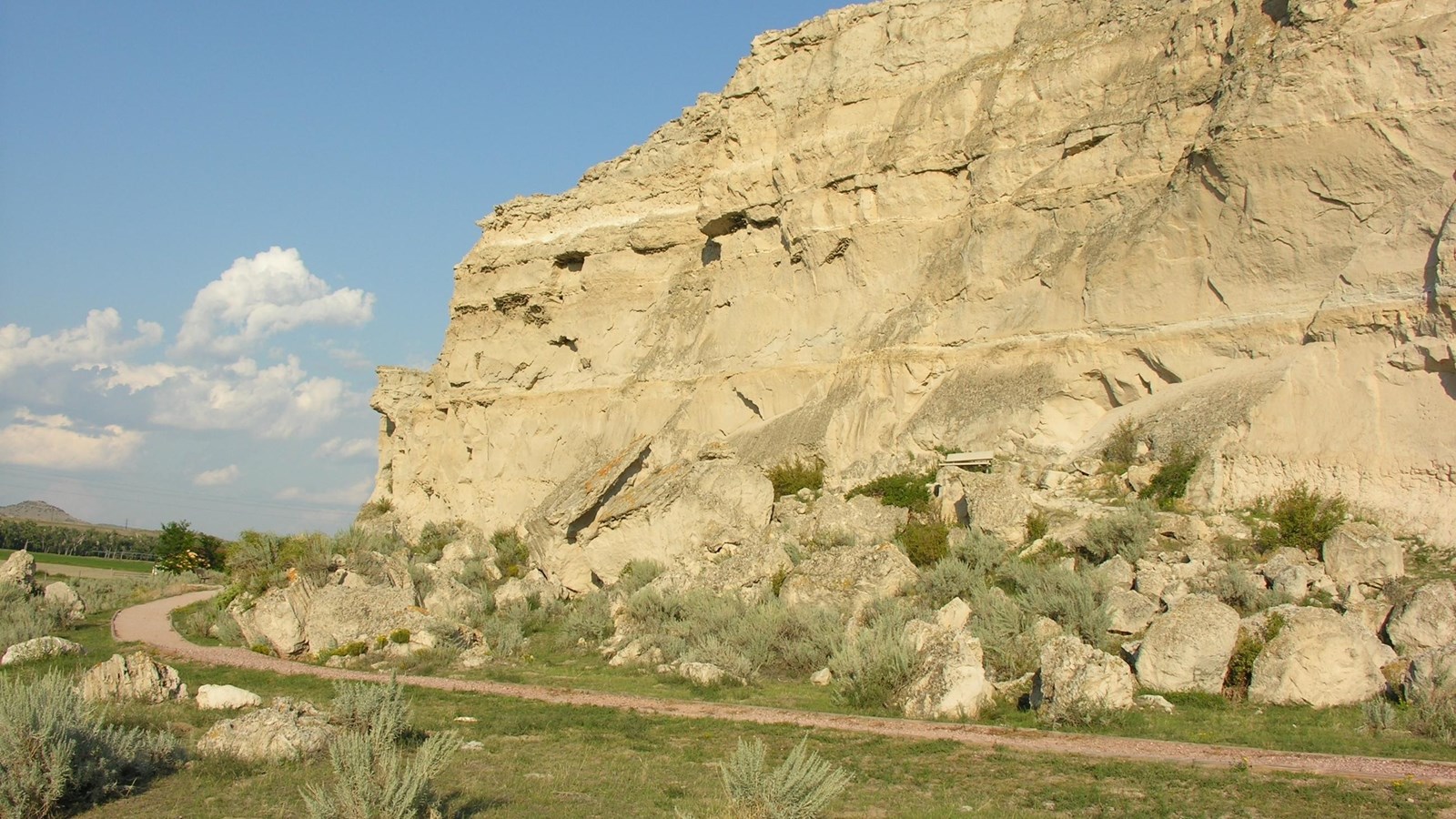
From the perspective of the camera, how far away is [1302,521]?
1588 centimetres

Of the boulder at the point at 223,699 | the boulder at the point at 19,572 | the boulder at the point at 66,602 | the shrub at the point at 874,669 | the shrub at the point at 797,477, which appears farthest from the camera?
the boulder at the point at 19,572

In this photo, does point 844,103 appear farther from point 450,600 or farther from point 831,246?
point 450,600

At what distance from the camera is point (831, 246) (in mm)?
28000

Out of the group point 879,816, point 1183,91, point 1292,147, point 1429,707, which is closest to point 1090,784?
point 879,816

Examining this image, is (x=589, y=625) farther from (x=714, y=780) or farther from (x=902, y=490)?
(x=714, y=780)

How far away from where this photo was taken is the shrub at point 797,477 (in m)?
24.4

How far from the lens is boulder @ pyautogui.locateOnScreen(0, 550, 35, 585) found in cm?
2655

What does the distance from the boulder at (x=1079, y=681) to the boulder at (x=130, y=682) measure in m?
10.2

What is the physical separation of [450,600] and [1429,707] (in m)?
17.1

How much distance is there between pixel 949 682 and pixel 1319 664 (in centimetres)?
388

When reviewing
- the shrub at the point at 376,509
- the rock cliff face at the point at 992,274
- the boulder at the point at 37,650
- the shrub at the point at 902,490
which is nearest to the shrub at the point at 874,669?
the rock cliff face at the point at 992,274

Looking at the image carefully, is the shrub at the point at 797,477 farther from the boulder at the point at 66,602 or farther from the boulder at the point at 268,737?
the boulder at the point at 66,602

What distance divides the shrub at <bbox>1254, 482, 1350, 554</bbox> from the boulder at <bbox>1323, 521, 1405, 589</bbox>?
1.64ft

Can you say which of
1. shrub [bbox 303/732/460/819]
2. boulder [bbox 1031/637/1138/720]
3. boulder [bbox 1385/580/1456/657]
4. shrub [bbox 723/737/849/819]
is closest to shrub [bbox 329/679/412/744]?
shrub [bbox 303/732/460/819]
